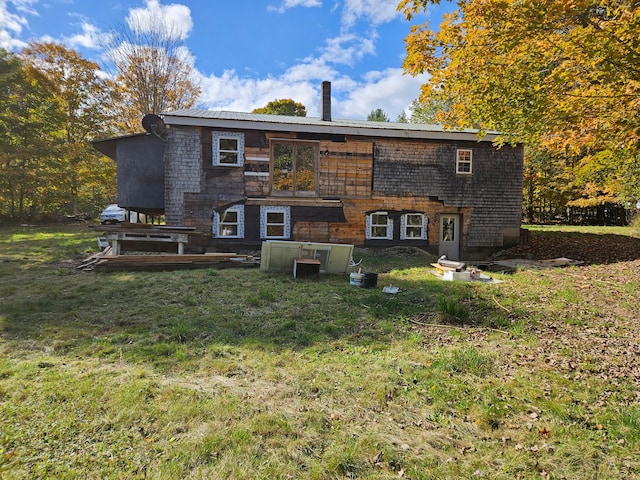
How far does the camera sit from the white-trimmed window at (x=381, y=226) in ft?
48.7

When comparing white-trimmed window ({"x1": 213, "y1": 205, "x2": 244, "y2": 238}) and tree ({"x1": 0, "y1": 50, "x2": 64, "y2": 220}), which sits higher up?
tree ({"x1": 0, "y1": 50, "x2": 64, "y2": 220})

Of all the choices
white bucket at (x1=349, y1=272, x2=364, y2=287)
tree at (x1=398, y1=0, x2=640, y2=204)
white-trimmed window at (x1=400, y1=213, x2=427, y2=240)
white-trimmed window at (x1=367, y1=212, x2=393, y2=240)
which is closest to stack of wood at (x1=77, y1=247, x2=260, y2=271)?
white bucket at (x1=349, y1=272, x2=364, y2=287)

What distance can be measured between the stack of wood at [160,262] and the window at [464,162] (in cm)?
1027

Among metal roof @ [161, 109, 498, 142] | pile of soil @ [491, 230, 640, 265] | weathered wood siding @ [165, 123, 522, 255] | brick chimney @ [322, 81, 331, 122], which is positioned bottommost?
pile of soil @ [491, 230, 640, 265]

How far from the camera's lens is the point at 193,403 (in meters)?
3.37

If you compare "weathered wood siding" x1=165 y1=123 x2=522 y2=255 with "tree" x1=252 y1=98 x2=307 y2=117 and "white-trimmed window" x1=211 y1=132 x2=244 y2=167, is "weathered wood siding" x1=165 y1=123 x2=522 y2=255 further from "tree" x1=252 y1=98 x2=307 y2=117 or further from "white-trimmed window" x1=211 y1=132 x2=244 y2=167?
"tree" x1=252 y1=98 x2=307 y2=117

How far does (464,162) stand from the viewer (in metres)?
15.2

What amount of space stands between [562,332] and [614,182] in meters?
15.9

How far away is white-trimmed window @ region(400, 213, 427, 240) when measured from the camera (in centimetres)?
1502

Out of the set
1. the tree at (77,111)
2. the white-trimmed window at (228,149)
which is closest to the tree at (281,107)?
the tree at (77,111)

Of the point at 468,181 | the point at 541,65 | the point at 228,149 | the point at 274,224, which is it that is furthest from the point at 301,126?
the point at 541,65

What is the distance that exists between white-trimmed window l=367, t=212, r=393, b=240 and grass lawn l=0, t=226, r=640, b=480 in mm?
7481

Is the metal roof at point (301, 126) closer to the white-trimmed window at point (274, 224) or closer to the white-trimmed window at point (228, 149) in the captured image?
the white-trimmed window at point (228, 149)

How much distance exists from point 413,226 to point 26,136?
2640 centimetres
